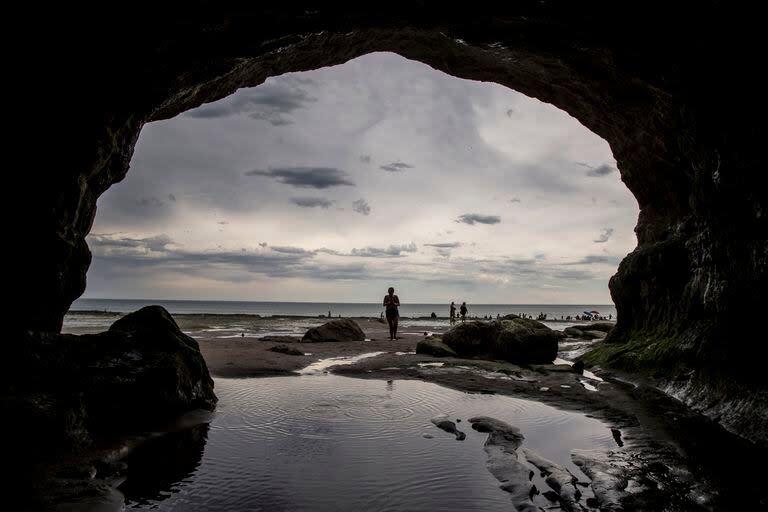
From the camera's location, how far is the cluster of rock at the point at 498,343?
15.1 m

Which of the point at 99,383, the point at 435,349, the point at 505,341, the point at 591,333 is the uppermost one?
the point at 99,383

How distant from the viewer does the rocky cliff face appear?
712cm

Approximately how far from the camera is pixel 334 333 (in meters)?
22.1

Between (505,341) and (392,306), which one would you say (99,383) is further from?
(392,306)

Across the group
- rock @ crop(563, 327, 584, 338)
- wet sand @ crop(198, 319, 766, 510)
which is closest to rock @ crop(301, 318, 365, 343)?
wet sand @ crop(198, 319, 766, 510)

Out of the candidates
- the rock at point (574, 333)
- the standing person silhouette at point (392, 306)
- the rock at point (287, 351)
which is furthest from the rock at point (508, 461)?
the rock at point (574, 333)

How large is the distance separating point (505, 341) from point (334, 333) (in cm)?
958

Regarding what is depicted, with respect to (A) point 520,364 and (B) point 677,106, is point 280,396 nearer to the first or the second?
(A) point 520,364

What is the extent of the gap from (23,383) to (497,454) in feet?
20.5

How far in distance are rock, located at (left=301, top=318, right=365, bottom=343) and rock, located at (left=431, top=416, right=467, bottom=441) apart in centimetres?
1491

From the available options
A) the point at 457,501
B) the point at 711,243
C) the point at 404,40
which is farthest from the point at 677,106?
the point at 457,501

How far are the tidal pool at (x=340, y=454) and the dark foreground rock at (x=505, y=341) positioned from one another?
255 inches

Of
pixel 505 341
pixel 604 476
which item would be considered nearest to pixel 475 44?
pixel 604 476

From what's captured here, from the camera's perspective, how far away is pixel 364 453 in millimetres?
5590
